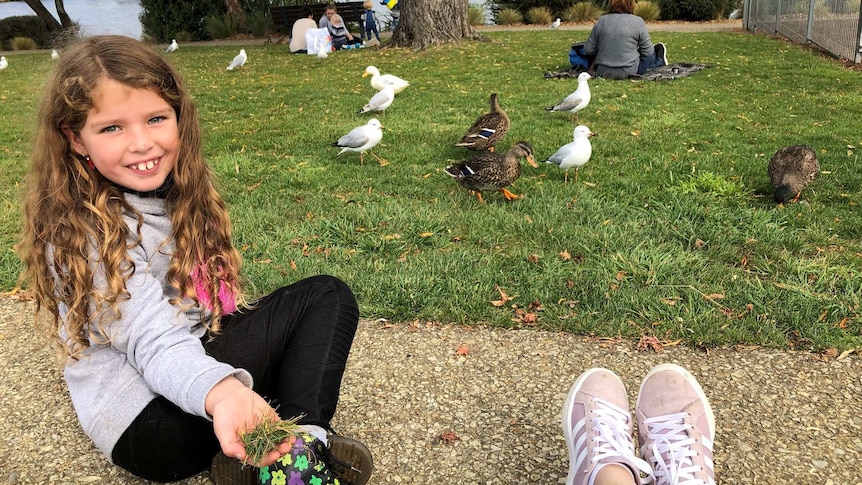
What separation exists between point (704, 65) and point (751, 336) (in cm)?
884

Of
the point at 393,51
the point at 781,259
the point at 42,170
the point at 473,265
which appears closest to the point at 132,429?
the point at 42,170

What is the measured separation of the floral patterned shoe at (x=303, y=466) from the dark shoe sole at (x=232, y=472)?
123mm

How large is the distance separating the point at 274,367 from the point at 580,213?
9.61 feet

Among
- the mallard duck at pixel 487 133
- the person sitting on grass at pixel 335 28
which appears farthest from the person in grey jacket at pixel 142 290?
the person sitting on grass at pixel 335 28

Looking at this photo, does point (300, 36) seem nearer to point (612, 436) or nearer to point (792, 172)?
point (792, 172)

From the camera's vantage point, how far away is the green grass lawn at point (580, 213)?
129 inches

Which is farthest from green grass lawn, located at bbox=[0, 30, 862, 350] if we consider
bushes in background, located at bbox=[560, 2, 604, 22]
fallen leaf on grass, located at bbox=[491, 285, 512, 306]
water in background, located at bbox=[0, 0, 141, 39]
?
water in background, located at bbox=[0, 0, 141, 39]

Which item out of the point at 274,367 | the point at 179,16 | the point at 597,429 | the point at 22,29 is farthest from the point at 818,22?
the point at 22,29

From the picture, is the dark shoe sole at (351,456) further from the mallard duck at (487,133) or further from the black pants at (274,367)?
the mallard duck at (487,133)

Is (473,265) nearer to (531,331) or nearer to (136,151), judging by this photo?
(531,331)

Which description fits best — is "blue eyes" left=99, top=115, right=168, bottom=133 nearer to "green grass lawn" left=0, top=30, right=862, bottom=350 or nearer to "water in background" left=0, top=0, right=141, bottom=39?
"green grass lawn" left=0, top=30, right=862, bottom=350

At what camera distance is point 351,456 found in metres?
1.92

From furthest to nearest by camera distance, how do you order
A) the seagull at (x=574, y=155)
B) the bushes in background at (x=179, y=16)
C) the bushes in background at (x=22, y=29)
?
the bushes in background at (x=22, y=29)
the bushes in background at (x=179, y=16)
the seagull at (x=574, y=155)

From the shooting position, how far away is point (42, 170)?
189cm
